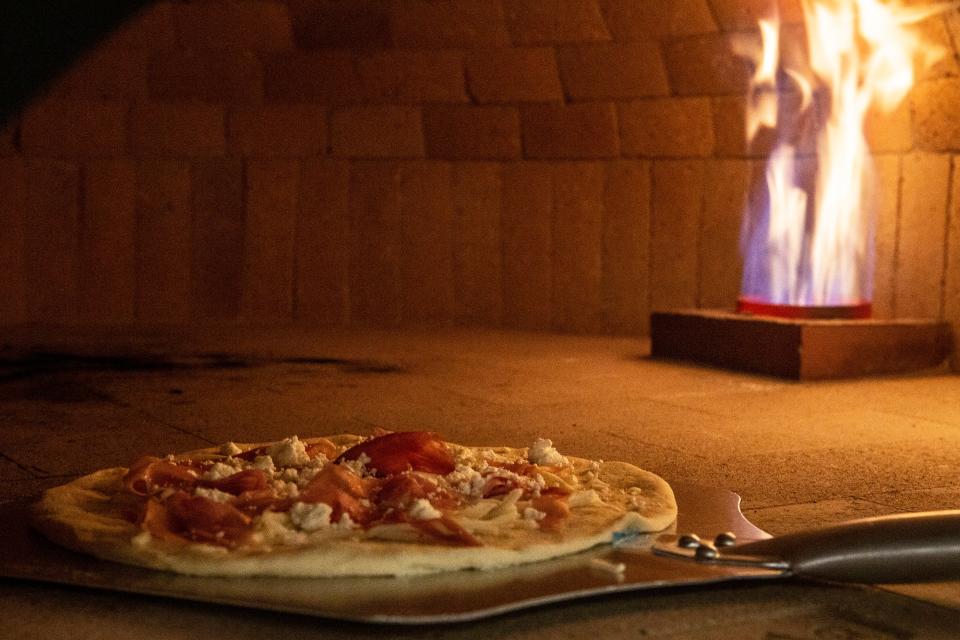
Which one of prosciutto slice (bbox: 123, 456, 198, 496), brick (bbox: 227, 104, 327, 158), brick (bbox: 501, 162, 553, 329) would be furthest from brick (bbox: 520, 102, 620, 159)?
prosciutto slice (bbox: 123, 456, 198, 496)

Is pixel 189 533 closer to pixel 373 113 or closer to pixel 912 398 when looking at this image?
pixel 912 398

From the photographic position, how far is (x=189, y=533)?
2367 mm

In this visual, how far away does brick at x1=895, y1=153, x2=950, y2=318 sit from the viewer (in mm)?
6242

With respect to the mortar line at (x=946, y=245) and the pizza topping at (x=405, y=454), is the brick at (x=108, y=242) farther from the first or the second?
the pizza topping at (x=405, y=454)

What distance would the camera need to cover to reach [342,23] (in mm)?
7891

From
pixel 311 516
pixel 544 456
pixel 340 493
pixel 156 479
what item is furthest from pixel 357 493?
pixel 544 456

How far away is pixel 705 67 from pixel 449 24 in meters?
1.66

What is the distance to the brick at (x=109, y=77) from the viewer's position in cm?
785

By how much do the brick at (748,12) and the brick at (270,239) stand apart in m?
2.88

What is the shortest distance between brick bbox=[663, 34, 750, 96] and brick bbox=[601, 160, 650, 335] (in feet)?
1.85

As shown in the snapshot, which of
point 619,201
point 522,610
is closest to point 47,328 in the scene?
point 619,201

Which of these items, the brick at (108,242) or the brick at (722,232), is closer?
the brick at (722,232)

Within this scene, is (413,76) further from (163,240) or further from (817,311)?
(817,311)

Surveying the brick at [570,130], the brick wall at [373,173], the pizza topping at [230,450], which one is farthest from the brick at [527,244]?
the pizza topping at [230,450]
